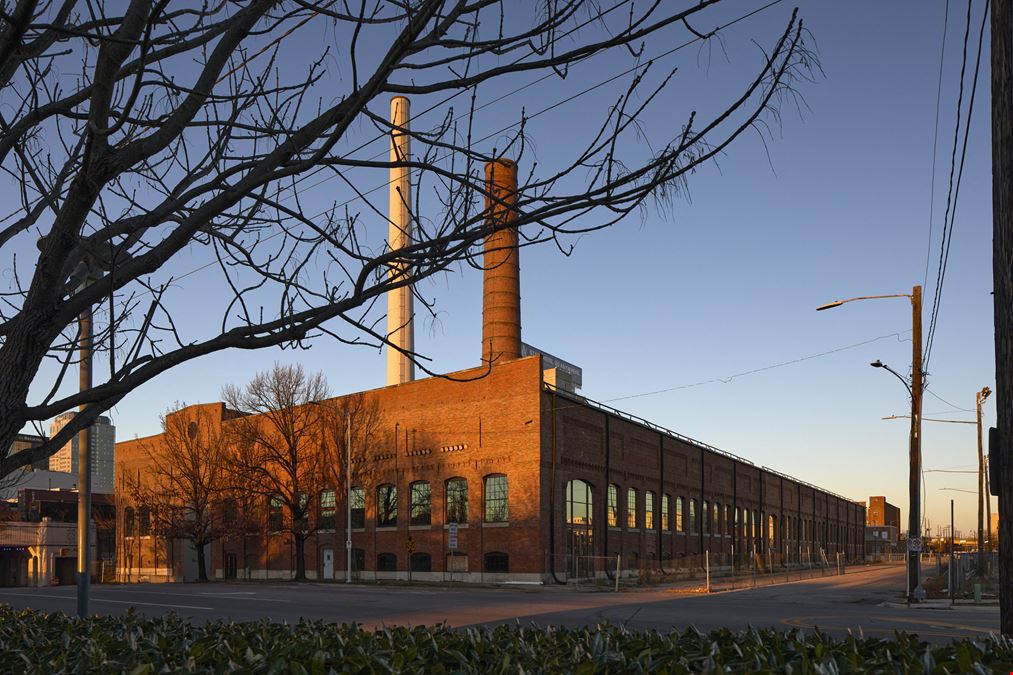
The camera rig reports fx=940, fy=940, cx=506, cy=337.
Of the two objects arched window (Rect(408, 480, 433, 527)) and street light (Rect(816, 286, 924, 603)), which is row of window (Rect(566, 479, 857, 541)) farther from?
street light (Rect(816, 286, 924, 603))

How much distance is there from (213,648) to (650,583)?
148 feet

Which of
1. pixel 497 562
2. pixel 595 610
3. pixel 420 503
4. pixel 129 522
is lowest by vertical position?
pixel 129 522

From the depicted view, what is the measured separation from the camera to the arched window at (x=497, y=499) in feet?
152

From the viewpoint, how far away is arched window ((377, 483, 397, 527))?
52.2 m

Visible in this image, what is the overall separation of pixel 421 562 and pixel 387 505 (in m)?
4.40

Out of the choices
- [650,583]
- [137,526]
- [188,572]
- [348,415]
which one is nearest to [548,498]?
[650,583]

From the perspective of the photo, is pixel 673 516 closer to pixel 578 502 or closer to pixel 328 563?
pixel 578 502

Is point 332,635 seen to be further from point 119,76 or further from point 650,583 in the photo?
point 650,583

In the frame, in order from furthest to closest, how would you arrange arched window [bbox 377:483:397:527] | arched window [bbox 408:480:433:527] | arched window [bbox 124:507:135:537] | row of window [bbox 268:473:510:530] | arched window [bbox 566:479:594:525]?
arched window [bbox 124:507:135:537] < arched window [bbox 377:483:397:527] < arched window [bbox 408:480:433:527] < arched window [bbox 566:479:594:525] < row of window [bbox 268:473:510:530]

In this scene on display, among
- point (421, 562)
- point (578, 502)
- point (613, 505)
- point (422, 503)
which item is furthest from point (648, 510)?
point (421, 562)

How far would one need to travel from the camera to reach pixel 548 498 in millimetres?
45438

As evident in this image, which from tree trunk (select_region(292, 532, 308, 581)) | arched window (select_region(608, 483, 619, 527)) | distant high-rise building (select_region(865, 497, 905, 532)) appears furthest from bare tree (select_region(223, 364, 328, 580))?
distant high-rise building (select_region(865, 497, 905, 532))

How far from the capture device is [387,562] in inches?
2040

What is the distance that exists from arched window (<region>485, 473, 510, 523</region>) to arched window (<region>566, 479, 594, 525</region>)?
10.3ft
